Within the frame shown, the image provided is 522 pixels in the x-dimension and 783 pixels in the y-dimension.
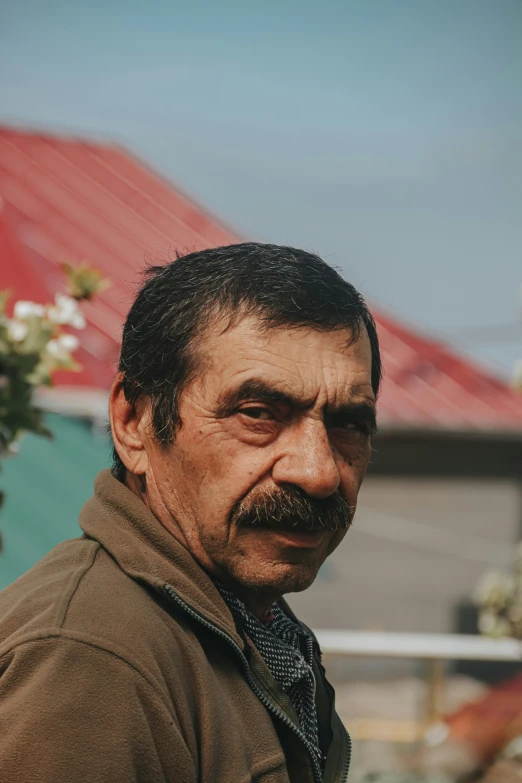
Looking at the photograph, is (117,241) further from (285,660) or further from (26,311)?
(285,660)

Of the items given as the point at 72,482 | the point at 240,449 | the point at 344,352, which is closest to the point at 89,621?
the point at 240,449

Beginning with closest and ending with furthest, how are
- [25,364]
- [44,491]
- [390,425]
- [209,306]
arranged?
[209,306]
[25,364]
[44,491]
[390,425]

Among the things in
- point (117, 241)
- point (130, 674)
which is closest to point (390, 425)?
point (117, 241)

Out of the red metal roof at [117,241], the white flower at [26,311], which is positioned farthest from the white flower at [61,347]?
the red metal roof at [117,241]

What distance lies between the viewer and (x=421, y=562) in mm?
10188

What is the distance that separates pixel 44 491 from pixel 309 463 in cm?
399

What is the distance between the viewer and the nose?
1.62 m

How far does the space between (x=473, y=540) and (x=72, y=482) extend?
5.89 m

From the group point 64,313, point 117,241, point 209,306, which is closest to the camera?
point 209,306

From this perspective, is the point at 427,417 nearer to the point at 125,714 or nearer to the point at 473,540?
the point at 473,540

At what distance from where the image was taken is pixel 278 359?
165 cm

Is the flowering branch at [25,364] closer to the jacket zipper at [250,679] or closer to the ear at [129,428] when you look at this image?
the ear at [129,428]

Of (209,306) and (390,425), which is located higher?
(209,306)

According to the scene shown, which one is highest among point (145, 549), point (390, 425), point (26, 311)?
point (145, 549)
